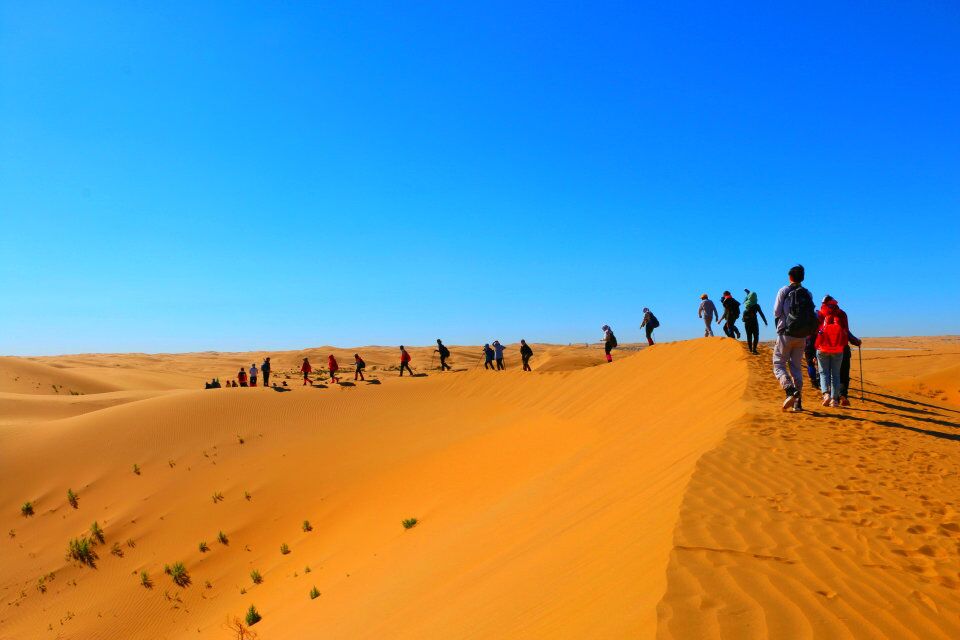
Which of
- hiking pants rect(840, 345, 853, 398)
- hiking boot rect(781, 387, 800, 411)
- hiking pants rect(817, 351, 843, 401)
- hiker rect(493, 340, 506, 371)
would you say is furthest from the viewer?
hiker rect(493, 340, 506, 371)

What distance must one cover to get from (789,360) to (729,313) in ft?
23.6

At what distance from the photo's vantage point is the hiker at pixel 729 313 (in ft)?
48.6

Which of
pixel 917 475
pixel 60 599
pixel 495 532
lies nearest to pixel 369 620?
pixel 495 532

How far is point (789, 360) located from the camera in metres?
8.27

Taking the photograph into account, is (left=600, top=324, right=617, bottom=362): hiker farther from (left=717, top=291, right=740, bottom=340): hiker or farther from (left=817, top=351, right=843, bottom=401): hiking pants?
(left=817, top=351, right=843, bottom=401): hiking pants

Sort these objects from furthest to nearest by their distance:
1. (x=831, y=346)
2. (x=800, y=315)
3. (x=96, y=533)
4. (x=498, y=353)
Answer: (x=498, y=353) → (x=96, y=533) → (x=831, y=346) → (x=800, y=315)

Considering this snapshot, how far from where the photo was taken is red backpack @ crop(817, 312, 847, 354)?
8469 millimetres

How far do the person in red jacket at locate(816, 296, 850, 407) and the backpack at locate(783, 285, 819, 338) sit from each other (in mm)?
931

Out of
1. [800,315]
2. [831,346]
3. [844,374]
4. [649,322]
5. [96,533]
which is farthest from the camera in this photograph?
[649,322]

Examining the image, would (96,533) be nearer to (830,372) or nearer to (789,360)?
(789,360)

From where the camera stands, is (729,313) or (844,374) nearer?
(844,374)

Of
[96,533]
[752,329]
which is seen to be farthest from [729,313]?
[96,533]

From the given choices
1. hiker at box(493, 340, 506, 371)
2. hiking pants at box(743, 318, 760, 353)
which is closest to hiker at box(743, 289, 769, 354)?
hiking pants at box(743, 318, 760, 353)

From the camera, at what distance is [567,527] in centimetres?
567
